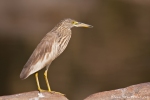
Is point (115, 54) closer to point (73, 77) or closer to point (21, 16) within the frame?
point (73, 77)

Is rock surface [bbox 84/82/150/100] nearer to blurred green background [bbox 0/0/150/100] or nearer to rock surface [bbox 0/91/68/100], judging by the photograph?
rock surface [bbox 0/91/68/100]

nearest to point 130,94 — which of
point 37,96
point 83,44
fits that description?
point 37,96

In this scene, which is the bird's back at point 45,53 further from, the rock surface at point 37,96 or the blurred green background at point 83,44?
the blurred green background at point 83,44

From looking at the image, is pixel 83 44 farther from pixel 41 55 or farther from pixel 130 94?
pixel 130 94

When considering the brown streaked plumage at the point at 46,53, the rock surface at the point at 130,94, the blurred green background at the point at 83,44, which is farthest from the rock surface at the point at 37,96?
the blurred green background at the point at 83,44

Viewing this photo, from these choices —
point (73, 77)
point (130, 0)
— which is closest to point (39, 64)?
point (73, 77)

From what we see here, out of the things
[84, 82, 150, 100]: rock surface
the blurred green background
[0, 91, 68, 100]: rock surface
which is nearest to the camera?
[84, 82, 150, 100]: rock surface

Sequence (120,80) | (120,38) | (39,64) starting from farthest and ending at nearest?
(120,38), (120,80), (39,64)

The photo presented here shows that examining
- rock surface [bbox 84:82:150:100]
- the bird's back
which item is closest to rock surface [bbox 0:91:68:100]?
the bird's back

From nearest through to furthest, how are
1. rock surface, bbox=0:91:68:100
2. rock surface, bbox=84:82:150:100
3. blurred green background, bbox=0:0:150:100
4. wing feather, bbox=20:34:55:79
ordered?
rock surface, bbox=84:82:150:100 < rock surface, bbox=0:91:68:100 < wing feather, bbox=20:34:55:79 < blurred green background, bbox=0:0:150:100
